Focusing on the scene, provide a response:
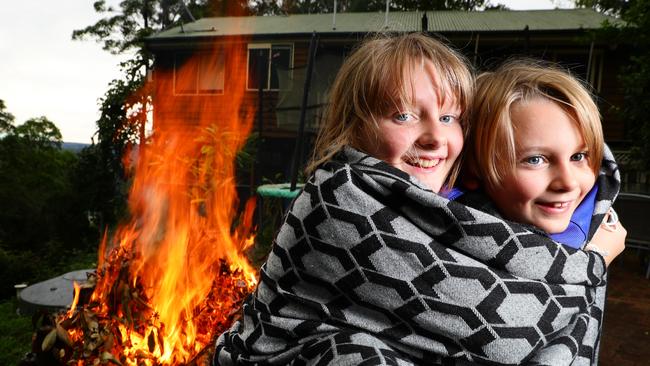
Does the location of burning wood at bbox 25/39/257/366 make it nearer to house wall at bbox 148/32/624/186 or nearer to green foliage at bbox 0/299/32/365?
green foliage at bbox 0/299/32/365

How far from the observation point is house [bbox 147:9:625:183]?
11883 mm

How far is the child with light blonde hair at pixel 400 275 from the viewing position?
3.36 ft

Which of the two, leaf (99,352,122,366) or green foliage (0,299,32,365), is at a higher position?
leaf (99,352,122,366)

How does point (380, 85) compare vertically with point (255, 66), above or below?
below

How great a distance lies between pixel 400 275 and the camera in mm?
1036

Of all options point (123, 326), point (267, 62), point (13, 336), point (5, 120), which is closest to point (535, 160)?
point (123, 326)

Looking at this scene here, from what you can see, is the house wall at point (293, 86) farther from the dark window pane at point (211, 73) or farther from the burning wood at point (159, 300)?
the burning wood at point (159, 300)

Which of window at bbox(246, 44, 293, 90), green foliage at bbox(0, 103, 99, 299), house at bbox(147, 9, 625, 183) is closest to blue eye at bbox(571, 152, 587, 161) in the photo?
house at bbox(147, 9, 625, 183)

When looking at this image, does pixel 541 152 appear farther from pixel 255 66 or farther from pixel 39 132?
pixel 39 132

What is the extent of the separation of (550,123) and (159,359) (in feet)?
7.21

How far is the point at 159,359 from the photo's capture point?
2523mm

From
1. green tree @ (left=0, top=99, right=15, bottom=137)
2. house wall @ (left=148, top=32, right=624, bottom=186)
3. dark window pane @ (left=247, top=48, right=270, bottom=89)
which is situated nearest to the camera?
house wall @ (left=148, top=32, right=624, bottom=186)

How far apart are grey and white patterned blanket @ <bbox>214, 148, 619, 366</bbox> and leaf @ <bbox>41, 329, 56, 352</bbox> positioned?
1481 mm

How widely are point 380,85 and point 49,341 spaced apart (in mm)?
1869
